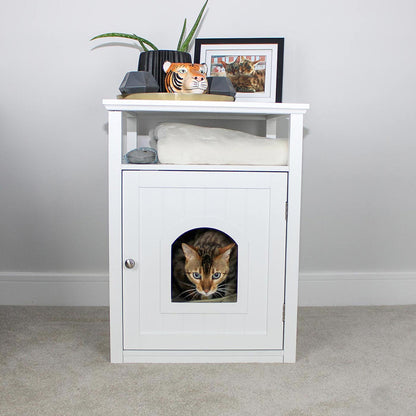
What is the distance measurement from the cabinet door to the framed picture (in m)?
0.49

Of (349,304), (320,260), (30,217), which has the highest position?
Result: (30,217)

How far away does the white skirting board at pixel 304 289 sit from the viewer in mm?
1863

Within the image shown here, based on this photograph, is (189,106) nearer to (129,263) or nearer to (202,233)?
(202,233)

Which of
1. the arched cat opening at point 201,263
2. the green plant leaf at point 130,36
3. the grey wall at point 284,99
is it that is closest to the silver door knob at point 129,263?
the arched cat opening at point 201,263

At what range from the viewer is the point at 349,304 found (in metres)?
1.91

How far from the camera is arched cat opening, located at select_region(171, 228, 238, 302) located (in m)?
1.36

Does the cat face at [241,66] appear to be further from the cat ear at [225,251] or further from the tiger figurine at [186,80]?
the cat ear at [225,251]

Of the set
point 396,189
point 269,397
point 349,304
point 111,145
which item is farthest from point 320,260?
point 111,145

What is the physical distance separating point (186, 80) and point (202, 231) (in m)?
0.40

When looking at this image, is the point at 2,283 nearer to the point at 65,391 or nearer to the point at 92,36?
the point at 65,391

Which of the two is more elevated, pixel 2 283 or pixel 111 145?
pixel 111 145

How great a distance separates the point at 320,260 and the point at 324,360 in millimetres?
559

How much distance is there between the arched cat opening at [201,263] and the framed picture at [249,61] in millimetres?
590

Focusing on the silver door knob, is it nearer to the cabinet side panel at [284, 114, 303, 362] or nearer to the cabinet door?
the cabinet door
